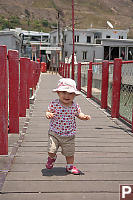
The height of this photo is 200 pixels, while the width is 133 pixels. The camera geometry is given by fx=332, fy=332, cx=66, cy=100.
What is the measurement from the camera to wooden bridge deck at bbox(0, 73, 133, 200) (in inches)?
138

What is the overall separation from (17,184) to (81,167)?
3.19ft

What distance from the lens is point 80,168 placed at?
430 centimetres

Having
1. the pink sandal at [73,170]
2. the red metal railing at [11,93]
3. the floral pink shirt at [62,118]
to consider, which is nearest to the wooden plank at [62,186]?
the pink sandal at [73,170]

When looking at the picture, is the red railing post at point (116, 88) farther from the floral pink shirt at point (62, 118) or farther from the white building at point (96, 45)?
the white building at point (96, 45)

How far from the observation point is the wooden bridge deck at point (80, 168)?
352 cm

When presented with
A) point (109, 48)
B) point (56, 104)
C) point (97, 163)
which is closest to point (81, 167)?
point (97, 163)

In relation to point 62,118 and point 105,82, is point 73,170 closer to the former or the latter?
point 62,118

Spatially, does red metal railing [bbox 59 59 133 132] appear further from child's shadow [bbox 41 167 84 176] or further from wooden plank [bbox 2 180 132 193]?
wooden plank [bbox 2 180 132 193]

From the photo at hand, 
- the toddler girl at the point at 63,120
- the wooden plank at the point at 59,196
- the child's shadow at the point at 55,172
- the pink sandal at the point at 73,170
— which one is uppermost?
the toddler girl at the point at 63,120

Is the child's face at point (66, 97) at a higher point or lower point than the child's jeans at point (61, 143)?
higher

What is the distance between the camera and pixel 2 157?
4586mm

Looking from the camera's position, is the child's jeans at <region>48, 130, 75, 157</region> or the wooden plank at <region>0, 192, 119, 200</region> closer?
the wooden plank at <region>0, 192, 119, 200</region>

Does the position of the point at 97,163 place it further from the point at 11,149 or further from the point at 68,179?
the point at 11,149

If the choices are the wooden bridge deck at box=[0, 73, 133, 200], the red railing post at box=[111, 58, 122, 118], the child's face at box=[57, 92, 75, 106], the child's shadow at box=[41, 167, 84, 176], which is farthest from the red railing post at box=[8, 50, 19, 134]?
the red railing post at box=[111, 58, 122, 118]
